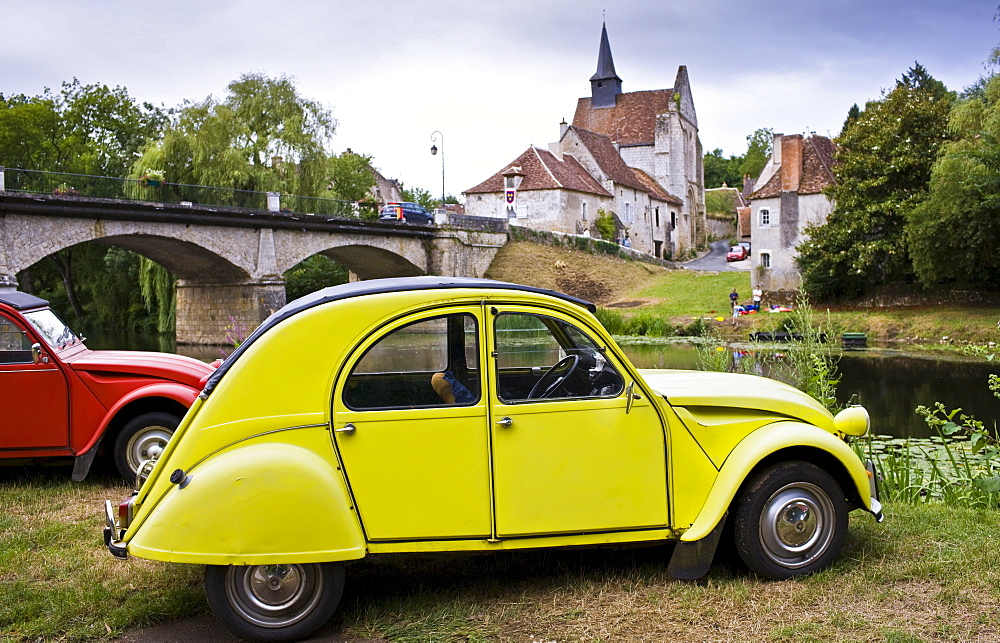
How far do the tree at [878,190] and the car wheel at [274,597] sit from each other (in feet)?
100

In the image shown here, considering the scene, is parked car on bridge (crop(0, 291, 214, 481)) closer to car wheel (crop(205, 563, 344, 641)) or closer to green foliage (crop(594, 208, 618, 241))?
car wheel (crop(205, 563, 344, 641))

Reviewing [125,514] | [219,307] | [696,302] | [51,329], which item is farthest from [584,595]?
[219,307]

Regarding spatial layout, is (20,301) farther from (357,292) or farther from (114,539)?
(357,292)

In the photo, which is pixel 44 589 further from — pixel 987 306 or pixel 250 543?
pixel 987 306

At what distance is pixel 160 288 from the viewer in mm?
41031

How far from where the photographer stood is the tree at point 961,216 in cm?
2625

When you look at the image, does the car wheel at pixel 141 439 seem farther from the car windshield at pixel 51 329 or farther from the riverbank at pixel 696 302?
the riverbank at pixel 696 302

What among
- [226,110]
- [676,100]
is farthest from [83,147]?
[676,100]

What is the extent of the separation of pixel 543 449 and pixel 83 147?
49.3 meters

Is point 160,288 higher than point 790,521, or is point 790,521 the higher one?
point 160,288

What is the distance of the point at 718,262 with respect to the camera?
62562 millimetres

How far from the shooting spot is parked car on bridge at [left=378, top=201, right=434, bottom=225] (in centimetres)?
4431

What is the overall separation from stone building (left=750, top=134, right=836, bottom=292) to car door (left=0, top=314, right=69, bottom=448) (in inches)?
1356

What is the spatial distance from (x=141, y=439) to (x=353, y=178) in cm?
5644
